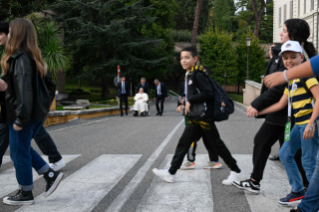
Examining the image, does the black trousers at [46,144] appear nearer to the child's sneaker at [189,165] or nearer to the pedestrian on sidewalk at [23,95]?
the pedestrian on sidewalk at [23,95]

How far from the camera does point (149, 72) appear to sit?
131ft

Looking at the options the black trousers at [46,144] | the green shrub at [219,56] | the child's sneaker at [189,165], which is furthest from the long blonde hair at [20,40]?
the green shrub at [219,56]

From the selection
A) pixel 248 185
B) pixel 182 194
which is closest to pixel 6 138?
pixel 182 194

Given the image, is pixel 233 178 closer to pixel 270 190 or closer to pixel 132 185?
pixel 270 190

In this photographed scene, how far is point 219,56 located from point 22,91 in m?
50.1

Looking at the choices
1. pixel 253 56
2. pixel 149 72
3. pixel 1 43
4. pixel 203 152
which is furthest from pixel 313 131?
pixel 253 56

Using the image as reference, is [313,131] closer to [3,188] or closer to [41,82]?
[41,82]

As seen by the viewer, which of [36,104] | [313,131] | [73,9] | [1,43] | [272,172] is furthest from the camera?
[73,9]

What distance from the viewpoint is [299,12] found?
3441cm

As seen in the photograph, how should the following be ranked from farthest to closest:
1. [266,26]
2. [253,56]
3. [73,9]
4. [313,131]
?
[266,26] → [253,56] → [73,9] → [313,131]

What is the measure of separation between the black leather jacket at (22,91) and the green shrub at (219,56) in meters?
47.9

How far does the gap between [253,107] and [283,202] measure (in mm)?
994

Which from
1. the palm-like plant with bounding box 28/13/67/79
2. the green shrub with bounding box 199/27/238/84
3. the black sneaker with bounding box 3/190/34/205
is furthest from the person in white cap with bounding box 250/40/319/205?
the green shrub with bounding box 199/27/238/84

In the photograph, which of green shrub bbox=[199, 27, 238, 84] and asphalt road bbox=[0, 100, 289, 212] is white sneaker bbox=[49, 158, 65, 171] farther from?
green shrub bbox=[199, 27, 238, 84]
